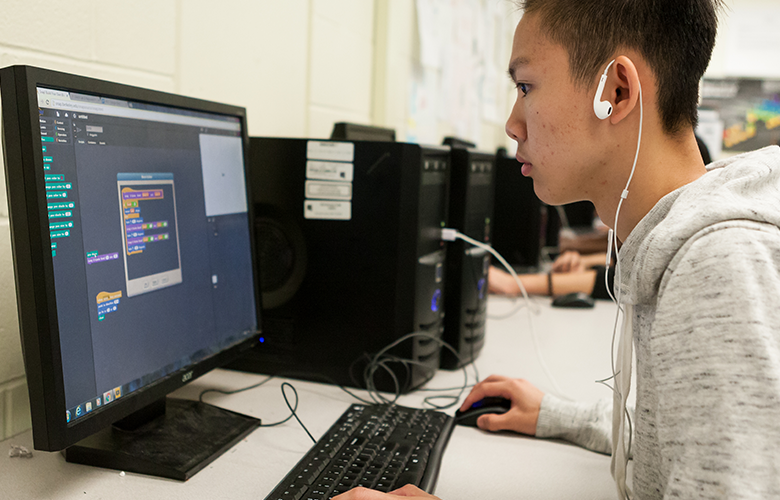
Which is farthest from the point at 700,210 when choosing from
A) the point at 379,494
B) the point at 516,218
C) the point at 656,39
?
the point at 516,218

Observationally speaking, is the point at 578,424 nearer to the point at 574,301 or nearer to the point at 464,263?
the point at 464,263

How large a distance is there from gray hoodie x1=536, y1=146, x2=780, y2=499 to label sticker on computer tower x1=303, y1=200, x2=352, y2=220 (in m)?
0.50

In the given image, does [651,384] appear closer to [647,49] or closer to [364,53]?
[647,49]

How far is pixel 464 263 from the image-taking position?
1.10 metres

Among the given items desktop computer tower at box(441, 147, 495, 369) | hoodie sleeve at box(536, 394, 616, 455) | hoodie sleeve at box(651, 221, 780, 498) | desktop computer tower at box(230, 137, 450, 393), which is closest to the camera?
hoodie sleeve at box(651, 221, 780, 498)

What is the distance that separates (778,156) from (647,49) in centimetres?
17

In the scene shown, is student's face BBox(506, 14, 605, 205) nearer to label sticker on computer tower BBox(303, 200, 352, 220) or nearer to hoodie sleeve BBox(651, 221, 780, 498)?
hoodie sleeve BBox(651, 221, 780, 498)

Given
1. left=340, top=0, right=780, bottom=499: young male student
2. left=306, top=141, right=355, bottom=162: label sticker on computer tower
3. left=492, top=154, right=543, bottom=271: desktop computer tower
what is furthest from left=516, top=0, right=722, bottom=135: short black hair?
left=492, top=154, right=543, bottom=271: desktop computer tower

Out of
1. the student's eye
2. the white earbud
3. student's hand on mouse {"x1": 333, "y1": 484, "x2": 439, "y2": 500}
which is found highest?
the student's eye

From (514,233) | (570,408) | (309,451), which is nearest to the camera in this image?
(309,451)

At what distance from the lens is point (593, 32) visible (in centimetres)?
67

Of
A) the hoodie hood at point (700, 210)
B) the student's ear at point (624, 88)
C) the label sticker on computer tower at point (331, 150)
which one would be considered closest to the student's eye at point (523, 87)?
the student's ear at point (624, 88)

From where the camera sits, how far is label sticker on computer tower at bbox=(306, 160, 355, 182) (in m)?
0.97

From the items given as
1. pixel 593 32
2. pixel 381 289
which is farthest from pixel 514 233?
pixel 593 32
